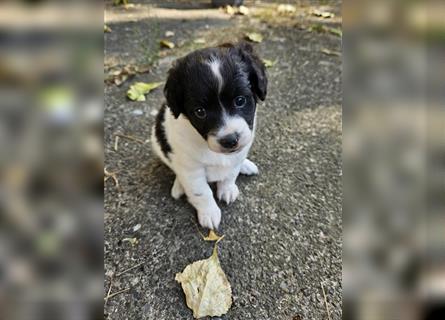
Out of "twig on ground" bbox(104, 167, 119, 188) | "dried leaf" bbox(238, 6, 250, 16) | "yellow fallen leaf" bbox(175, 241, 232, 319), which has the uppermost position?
"dried leaf" bbox(238, 6, 250, 16)

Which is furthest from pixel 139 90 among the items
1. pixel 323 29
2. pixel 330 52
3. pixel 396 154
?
pixel 396 154

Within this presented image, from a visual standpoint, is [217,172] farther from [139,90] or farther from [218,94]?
[139,90]

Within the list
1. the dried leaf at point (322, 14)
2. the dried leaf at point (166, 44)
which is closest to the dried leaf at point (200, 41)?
the dried leaf at point (166, 44)

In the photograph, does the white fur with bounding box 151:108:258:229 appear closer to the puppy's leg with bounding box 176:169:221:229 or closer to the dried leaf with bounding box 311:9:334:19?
A: the puppy's leg with bounding box 176:169:221:229

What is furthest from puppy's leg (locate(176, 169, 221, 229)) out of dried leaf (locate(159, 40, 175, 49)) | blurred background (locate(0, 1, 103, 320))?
dried leaf (locate(159, 40, 175, 49))

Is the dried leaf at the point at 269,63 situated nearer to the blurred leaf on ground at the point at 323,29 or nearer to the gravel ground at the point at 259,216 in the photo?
the gravel ground at the point at 259,216

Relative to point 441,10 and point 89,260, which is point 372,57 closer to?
point 441,10
